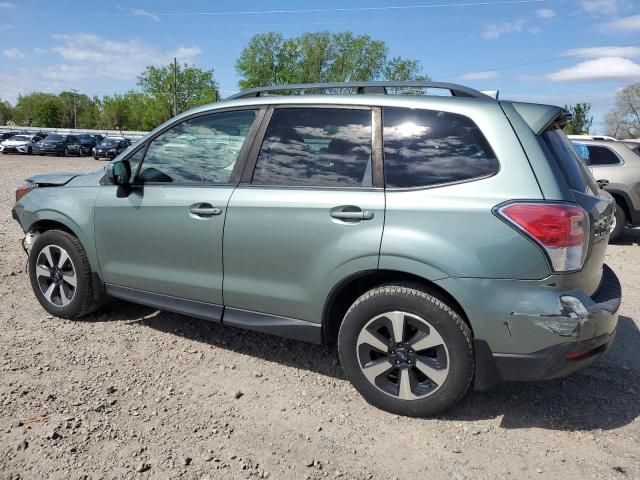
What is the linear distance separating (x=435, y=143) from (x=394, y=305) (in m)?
0.92

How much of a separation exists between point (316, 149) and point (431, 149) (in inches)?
28.7

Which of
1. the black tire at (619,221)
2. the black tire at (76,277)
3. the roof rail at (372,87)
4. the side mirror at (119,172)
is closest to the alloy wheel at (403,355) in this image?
the roof rail at (372,87)

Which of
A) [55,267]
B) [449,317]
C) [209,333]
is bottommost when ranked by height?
[209,333]

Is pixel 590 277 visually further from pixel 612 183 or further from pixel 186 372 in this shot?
pixel 612 183

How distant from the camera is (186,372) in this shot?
3.57 meters

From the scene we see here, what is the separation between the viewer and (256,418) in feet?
9.97

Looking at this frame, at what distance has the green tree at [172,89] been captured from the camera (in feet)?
260

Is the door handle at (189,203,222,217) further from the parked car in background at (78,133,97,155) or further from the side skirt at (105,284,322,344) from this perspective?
the parked car in background at (78,133,97,155)

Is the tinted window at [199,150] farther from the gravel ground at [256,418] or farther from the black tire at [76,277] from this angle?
the gravel ground at [256,418]

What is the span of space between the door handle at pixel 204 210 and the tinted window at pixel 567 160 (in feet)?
6.55

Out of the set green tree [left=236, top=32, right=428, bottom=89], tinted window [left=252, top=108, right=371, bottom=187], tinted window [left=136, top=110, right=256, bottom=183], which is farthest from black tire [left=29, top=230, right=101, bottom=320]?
green tree [left=236, top=32, right=428, bottom=89]

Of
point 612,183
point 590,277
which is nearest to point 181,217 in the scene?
point 590,277

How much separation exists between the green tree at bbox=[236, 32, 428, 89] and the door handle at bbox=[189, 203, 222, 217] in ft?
216

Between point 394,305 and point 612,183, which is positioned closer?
point 394,305
